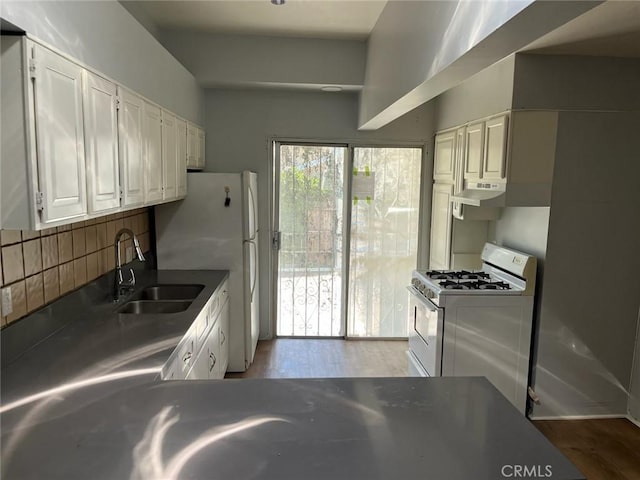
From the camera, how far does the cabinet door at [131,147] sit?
7.16 ft

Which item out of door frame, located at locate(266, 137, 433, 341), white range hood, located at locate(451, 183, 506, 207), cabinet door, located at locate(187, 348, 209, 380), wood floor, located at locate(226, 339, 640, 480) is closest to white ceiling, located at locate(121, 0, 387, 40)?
door frame, located at locate(266, 137, 433, 341)

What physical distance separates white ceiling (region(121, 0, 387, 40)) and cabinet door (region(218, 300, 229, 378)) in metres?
2.23

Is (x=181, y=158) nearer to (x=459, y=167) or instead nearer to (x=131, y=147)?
(x=131, y=147)

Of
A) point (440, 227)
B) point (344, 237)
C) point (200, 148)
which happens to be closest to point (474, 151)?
point (440, 227)

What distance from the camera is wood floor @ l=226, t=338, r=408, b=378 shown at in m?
3.97

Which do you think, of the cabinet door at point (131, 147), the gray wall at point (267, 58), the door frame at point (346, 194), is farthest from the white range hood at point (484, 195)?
the cabinet door at point (131, 147)

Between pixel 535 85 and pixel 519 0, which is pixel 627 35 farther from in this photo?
pixel 519 0

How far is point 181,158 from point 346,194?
178cm

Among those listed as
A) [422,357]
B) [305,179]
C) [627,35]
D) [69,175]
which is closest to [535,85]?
[627,35]

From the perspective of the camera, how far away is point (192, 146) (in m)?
3.77

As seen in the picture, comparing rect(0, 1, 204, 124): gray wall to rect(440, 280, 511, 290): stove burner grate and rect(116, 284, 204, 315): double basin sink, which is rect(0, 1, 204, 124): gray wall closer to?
rect(116, 284, 204, 315): double basin sink

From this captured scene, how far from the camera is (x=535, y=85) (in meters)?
2.81

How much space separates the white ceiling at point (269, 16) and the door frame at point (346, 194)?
1.00 meters

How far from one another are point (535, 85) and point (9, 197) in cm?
282
